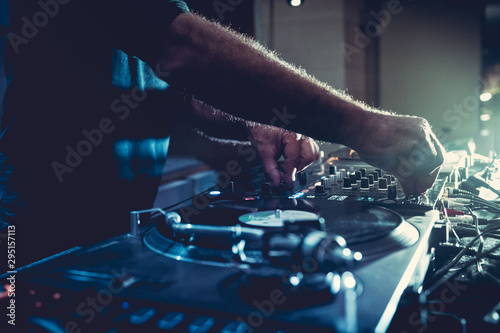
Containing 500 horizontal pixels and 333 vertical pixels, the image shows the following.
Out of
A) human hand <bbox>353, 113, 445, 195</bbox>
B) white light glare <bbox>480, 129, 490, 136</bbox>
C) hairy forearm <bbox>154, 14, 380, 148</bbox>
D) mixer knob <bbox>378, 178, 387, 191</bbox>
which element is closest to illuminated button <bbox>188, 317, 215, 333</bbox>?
hairy forearm <bbox>154, 14, 380, 148</bbox>

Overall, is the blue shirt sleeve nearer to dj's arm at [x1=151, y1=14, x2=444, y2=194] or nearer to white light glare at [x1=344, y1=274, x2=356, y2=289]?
dj's arm at [x1=151, y1=14, x2=444, y2=194]

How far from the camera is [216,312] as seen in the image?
1.58 ft

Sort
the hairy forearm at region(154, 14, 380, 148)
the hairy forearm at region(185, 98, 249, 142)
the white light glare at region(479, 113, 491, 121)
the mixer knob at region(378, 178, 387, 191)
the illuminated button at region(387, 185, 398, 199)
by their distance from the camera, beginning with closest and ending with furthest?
the hairy forearm at region(154, 14, 380, 148) < the illuminated button at region(387, 185, 398, 199) < the mixer knob at region(378, 178, 387, 191) < the hairy forearm at region(185, 98, 249, 142) < the white light glare at region(479, 113, 491, 121)

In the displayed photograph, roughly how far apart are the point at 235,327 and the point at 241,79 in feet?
1.84

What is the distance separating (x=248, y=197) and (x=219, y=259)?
527mm

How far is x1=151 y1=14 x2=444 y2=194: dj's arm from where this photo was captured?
0.88 m

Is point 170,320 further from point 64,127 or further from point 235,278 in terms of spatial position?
point 64,127

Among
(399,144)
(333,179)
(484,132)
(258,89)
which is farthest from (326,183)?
(484,132)

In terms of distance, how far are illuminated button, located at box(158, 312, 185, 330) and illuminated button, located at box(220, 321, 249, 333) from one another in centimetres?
6

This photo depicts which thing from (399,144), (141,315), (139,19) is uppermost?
(139,19)

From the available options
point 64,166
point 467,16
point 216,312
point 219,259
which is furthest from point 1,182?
point 467,16

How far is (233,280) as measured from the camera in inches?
22.1

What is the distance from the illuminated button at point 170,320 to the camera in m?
0.47

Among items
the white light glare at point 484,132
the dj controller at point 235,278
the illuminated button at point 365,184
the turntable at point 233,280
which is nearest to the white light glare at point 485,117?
the white light glare at point 484,132
